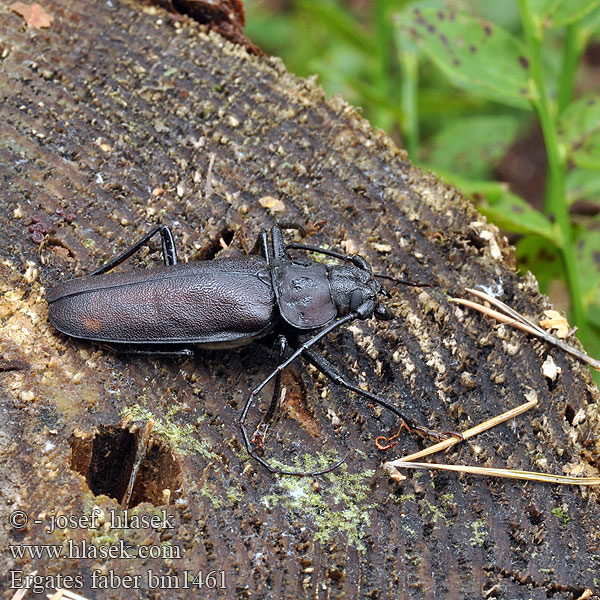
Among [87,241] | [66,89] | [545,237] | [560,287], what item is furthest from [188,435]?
[560,287]

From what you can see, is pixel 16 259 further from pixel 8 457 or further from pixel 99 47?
pixel 99 47

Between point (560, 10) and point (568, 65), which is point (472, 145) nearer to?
point (568, 65)

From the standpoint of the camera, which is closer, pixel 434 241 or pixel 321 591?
pixel 321 591

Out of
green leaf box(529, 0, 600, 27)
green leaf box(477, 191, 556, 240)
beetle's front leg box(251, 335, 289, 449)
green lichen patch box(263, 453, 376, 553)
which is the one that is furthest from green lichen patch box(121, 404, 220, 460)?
green leaf box(529, 0, 600, 27)

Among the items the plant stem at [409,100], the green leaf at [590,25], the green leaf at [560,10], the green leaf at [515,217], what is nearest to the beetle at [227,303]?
the green leaf at [515,217]

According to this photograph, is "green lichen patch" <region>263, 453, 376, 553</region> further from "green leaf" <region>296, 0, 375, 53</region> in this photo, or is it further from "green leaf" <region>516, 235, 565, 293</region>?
"green leaf" <region>296, 0, 375, 53</region>
